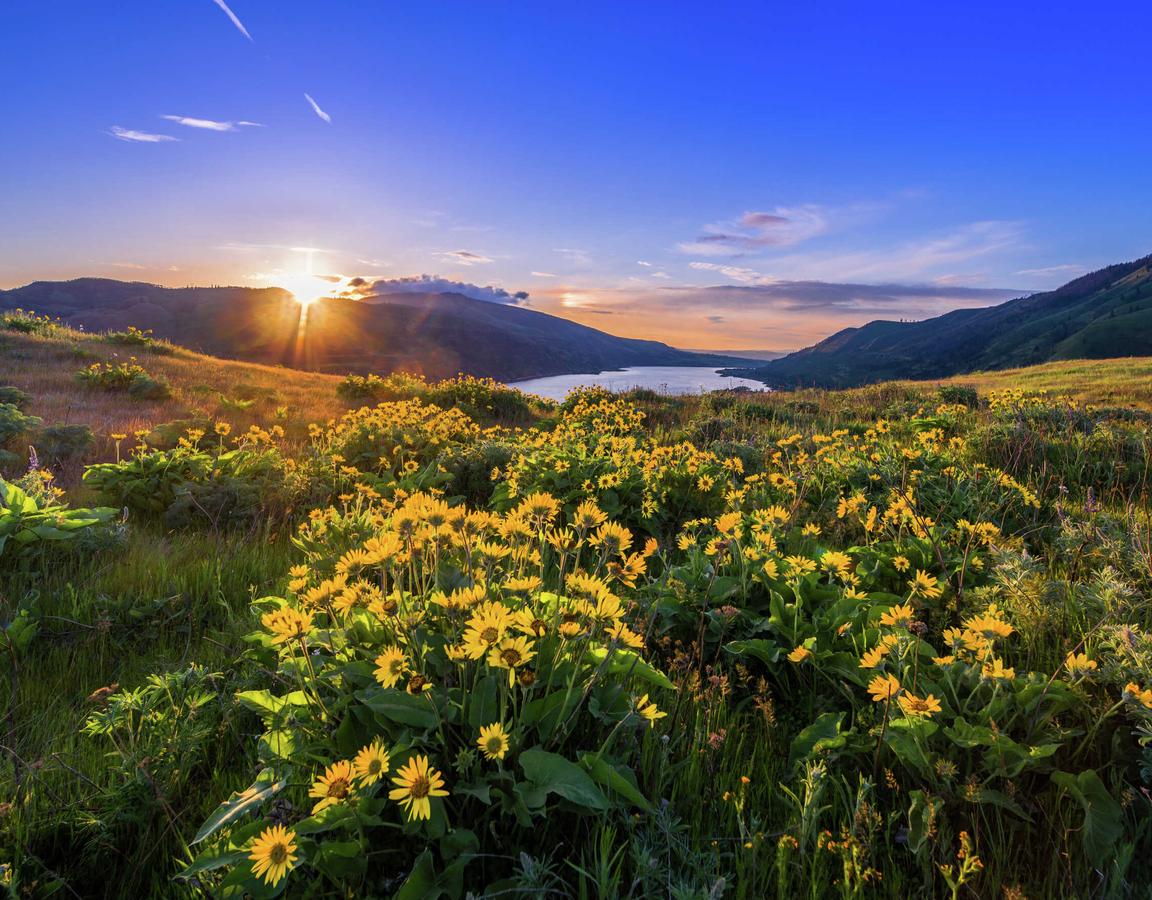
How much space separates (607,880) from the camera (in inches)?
61.8

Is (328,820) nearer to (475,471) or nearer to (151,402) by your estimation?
(475,471)

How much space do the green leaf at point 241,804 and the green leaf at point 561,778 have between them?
30.0 inches

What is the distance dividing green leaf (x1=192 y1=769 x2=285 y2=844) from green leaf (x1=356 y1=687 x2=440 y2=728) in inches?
13.2

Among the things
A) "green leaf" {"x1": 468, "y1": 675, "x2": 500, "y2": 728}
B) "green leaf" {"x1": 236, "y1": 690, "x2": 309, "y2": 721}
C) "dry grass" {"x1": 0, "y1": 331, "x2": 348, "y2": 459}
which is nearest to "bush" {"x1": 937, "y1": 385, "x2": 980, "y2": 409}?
"dry grass" {"x1": 0, "y1": 331, "x2": 348, "y2": 459}

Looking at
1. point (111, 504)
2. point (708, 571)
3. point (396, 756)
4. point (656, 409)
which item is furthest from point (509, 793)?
point (656, 409)

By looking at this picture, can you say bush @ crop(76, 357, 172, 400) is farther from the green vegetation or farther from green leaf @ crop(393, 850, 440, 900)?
Result: green leaf @ crop(393, 850, 440, 900)

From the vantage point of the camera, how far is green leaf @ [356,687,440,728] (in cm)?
183

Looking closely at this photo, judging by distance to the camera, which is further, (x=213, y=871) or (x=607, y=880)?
(x=213, y=871)

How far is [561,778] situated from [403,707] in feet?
1.82

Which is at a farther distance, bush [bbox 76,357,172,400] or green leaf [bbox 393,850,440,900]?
bush [bbox 76,357,172,400]

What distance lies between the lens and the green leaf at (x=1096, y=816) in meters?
1.92

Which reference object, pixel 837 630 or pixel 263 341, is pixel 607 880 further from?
pixel 263 341

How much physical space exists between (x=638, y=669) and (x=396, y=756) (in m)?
1.01

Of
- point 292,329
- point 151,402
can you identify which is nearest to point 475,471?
point 151,402
